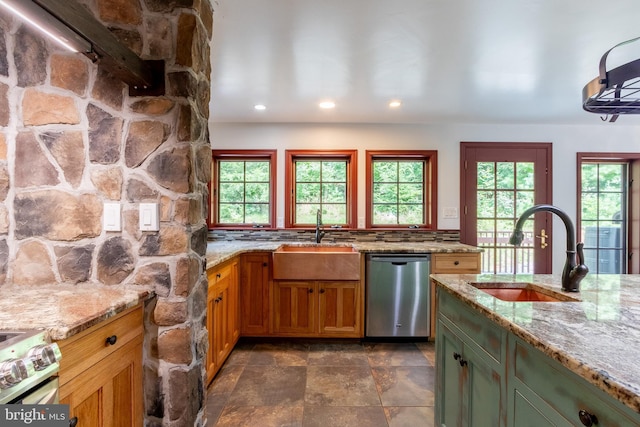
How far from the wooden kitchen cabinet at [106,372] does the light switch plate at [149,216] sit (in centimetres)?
35

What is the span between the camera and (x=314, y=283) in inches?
112

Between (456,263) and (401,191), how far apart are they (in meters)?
1.08

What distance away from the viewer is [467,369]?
1.29 m

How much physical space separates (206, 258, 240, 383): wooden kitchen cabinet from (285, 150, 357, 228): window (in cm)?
116

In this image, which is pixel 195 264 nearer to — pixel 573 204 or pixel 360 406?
pixel 360 406

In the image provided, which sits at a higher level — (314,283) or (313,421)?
(314,283)

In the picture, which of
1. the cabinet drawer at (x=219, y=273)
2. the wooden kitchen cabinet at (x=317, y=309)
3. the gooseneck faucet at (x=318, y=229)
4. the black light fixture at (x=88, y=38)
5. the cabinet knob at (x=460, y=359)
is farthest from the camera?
the gooseneck faucet at (x=318, y=229)

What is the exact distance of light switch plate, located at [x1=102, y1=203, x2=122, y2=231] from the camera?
54.6 inches

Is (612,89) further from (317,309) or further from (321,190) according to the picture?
(321,190)

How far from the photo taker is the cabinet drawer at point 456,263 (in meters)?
2.91

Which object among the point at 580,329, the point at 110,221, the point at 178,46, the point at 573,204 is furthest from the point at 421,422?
the point at 573,204

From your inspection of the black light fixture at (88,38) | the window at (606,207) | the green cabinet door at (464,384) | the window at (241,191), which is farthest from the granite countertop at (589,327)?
the window at (606,207)

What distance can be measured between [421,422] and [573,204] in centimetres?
326

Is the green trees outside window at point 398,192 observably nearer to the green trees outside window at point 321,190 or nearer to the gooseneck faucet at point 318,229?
the green trees outside window at point 321,190
